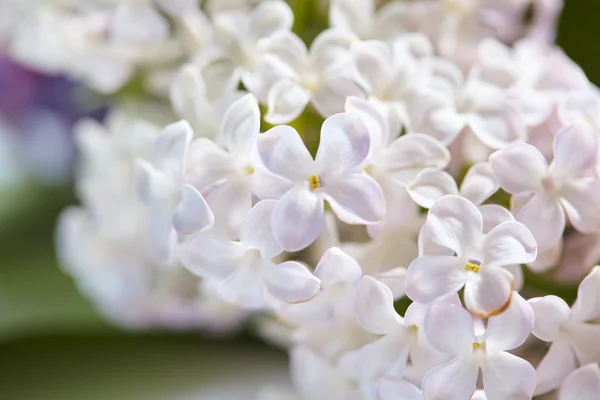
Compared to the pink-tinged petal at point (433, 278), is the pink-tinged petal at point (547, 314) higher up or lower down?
lower down

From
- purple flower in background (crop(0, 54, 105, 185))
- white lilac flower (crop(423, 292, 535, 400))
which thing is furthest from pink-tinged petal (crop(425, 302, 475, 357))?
purple flower in background (crop(0, 54, 105, 185))

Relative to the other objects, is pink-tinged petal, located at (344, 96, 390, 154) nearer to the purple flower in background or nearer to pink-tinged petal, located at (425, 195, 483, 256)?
pink-tinged petal, located at (425, 195, 483, 256)

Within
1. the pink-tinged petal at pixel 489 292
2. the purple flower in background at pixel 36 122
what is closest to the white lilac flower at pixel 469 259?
the pink-tinged petal at pixel 489 292

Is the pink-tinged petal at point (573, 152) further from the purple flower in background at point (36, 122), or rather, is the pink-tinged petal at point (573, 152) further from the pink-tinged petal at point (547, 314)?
the purple flower in background at point (36, 122)

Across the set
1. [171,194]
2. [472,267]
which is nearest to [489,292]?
[472,267]

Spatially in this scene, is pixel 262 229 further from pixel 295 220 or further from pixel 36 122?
pixel 36 122
